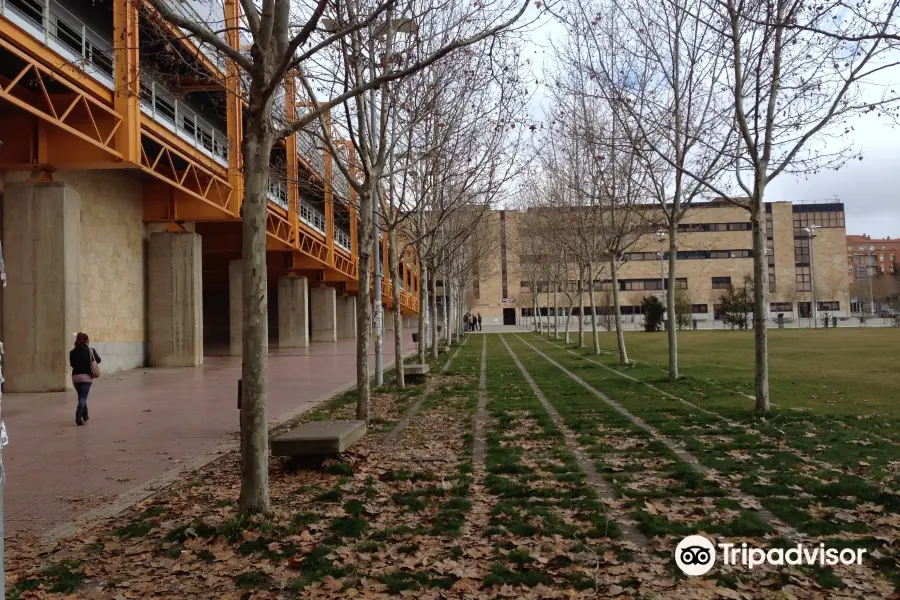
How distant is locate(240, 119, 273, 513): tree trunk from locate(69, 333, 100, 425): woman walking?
6947 millimetres

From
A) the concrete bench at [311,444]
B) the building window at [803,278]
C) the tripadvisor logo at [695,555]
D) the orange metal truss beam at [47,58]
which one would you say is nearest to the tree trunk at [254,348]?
the concrete bench at [311,444]

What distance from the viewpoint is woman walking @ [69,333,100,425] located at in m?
10.9

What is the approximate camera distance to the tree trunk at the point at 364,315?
10.3 m

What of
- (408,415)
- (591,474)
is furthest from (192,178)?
(591,474)

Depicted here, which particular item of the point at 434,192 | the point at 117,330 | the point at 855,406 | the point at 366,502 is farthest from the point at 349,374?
the point at 366,502

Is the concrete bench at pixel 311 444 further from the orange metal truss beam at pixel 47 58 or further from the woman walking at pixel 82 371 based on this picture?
the orange metal truss beam at pixel 47 58

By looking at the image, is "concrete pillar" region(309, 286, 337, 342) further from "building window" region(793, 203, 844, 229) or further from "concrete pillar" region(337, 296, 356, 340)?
"building window" region(793, 203, 844, 229)

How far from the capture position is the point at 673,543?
179 inches

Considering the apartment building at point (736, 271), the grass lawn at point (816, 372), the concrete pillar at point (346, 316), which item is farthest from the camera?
the apartment building at point (736, 271)

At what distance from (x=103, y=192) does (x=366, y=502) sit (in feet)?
60.8

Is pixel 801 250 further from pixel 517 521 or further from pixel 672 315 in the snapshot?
pixel 517 521

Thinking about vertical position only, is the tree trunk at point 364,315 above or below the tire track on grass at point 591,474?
above

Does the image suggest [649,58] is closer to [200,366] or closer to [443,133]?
[443,133]

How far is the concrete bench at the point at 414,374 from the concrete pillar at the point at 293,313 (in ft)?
74.1
